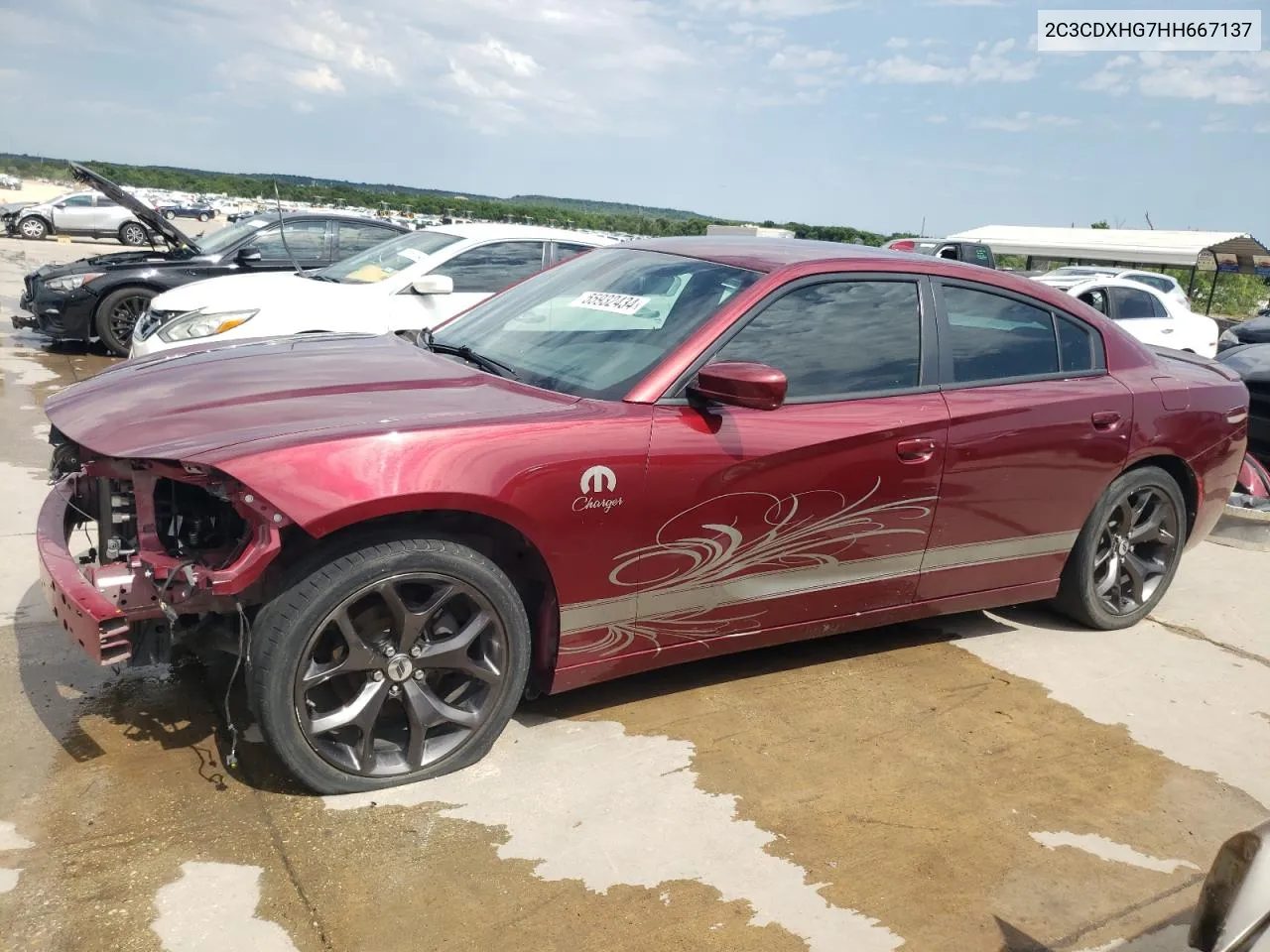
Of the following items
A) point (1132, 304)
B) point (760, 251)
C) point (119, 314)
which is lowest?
point (119, 314)

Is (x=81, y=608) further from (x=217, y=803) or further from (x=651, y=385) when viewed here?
(x=651, y=385)

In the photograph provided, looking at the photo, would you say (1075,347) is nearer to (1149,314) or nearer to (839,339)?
(839,339)

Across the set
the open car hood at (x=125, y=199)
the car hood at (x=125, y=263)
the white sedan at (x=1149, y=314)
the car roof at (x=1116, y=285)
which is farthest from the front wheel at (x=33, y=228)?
the white sedan at (x=1149, y=314)

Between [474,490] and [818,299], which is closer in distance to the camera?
[474,490]

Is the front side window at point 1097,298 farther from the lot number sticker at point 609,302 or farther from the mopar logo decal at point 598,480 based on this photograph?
the mopar logo decal at point 598,480

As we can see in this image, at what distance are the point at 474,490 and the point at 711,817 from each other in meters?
1.20

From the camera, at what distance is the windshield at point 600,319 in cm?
346

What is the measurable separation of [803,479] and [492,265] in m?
4.87

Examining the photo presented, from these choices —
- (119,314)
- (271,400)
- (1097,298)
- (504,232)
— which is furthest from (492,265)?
(1097,298)

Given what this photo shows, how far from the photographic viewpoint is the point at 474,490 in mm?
2922

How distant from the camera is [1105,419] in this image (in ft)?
14.1

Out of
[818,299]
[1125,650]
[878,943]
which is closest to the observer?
[878,943]

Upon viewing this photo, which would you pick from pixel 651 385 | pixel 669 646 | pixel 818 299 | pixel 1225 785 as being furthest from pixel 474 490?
pixel 1225 785

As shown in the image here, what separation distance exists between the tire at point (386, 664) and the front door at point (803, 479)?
491 mm
